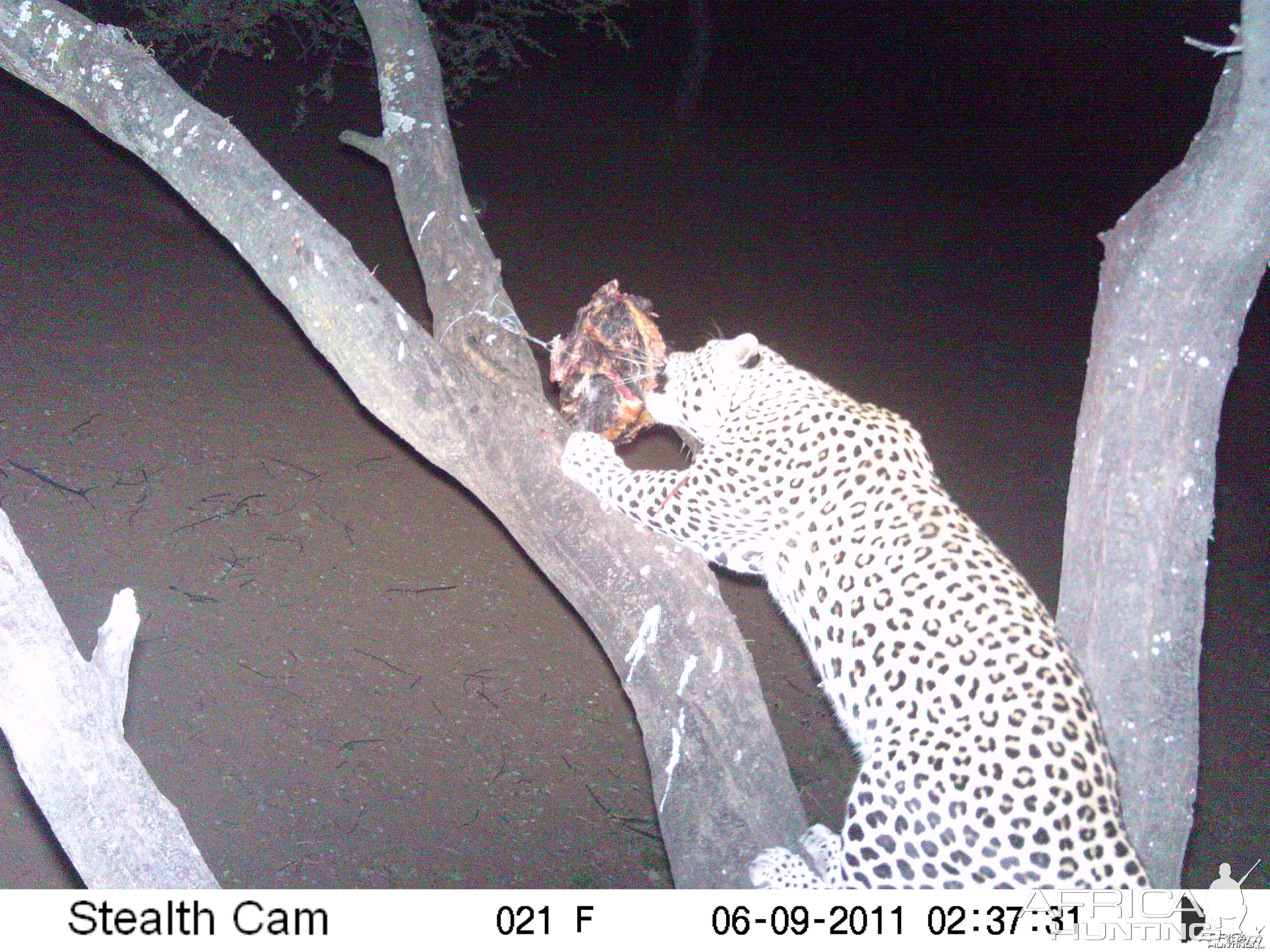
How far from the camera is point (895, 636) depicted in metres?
2.24

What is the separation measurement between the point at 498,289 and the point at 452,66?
5.30 metres

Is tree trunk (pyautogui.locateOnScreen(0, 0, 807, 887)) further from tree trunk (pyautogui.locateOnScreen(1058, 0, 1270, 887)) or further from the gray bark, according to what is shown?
the gray bark

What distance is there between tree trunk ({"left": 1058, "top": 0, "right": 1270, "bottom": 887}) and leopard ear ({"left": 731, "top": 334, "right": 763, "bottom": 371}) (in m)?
0.91

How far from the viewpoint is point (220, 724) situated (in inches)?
161

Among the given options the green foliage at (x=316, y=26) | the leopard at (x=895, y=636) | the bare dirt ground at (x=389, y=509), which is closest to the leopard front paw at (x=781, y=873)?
the leopard at (x=895, y=636)

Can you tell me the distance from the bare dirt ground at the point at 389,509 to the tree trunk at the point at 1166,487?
2.30m

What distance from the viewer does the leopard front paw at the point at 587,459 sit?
107 inches

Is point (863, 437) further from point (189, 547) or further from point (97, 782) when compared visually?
point (189, 547)

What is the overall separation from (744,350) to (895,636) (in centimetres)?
94

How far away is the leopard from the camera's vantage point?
2.04 metres
